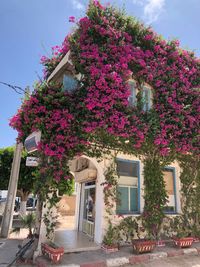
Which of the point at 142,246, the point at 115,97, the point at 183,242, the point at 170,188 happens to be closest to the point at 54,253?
the point at 142,246

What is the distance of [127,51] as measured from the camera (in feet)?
29.4

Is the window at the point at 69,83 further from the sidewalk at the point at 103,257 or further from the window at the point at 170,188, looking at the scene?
the window at the point at 170,188

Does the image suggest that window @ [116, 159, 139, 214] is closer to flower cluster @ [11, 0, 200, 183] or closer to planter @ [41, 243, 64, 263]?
flower cluster @ [11, 0, 200, 183]

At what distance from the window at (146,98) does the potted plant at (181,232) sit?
17.0ft

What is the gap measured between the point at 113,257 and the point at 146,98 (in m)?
6.74

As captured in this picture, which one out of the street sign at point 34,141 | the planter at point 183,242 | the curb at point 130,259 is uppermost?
the street sign at point 34,141

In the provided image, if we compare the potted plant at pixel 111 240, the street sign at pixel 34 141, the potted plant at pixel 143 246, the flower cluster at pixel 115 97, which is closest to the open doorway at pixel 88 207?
the potted plant at pixel 111 240

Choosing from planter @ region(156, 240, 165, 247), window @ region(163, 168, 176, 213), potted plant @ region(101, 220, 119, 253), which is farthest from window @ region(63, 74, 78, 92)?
planter @ region(156, 240, 165, 247)

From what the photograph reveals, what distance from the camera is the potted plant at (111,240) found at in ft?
25.0

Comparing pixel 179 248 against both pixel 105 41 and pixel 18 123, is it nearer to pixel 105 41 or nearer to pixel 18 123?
pixel 18 123

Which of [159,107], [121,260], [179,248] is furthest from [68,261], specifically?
[159,107]

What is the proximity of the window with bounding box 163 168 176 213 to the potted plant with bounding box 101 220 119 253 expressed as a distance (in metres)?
3.28

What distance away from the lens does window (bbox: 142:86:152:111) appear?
32.2ft

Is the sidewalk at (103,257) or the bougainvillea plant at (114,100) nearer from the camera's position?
the sidewalk at (103,257)
